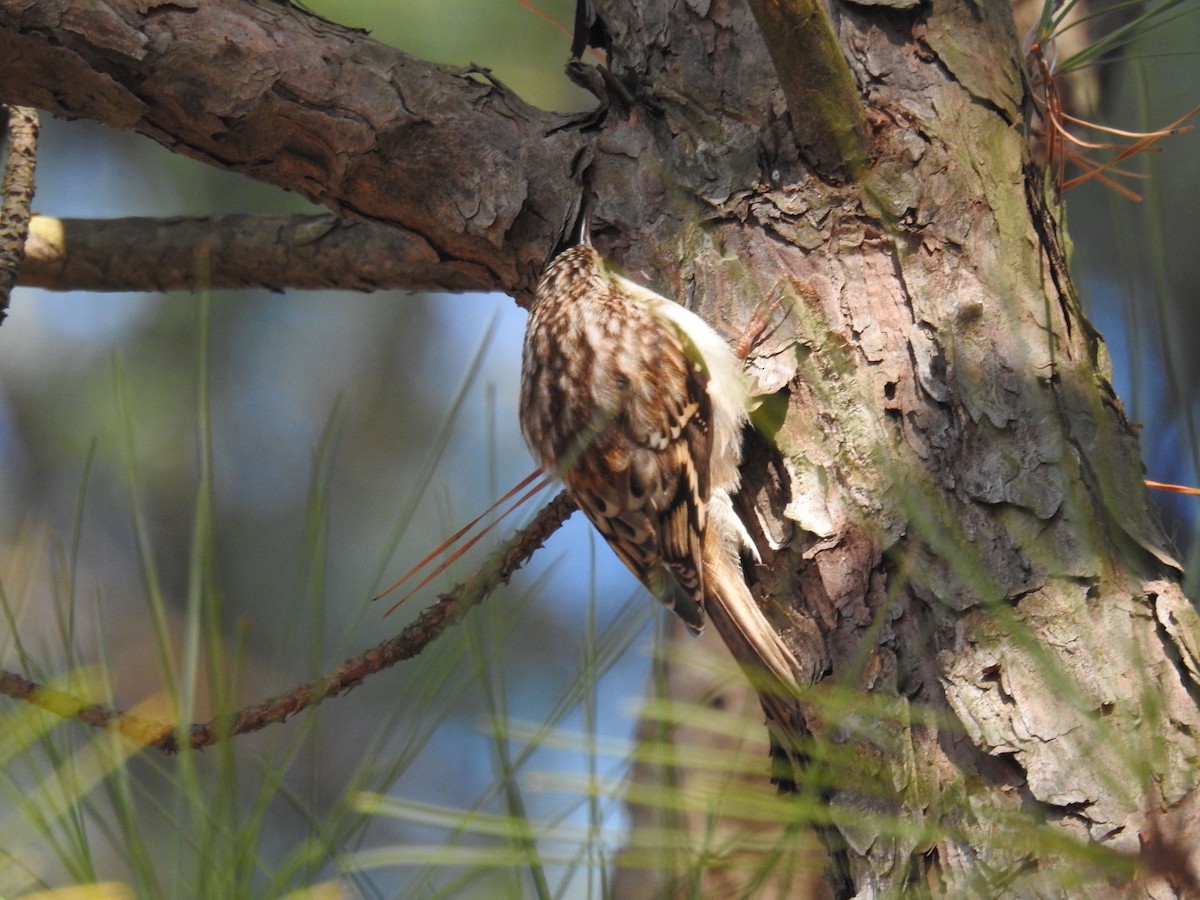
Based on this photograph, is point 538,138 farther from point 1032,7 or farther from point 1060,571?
point 1032,7

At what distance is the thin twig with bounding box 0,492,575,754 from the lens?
3.89 ft

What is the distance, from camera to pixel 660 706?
0.98m

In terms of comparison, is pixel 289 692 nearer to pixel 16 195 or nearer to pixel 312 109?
pixel 312 109

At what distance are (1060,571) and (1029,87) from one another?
887 mm

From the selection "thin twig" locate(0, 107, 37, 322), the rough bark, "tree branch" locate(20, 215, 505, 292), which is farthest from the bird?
"thin twig" locate(0, 107, 37, 322)

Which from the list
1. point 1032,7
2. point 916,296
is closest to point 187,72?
point 916,296

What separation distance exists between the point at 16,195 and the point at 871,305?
155 cm

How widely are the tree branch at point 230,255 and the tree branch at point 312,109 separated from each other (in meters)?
0.45

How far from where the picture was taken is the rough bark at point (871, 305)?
1354 millimetres

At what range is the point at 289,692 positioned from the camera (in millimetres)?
1379

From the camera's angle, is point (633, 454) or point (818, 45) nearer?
point (818, 45)

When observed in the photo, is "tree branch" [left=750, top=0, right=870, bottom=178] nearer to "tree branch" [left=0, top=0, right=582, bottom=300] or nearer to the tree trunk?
the tree trunk

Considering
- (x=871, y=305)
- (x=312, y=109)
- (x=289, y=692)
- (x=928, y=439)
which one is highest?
(x=312, y=109)

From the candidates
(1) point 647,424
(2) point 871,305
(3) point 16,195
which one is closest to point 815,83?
(2) point 871,305
